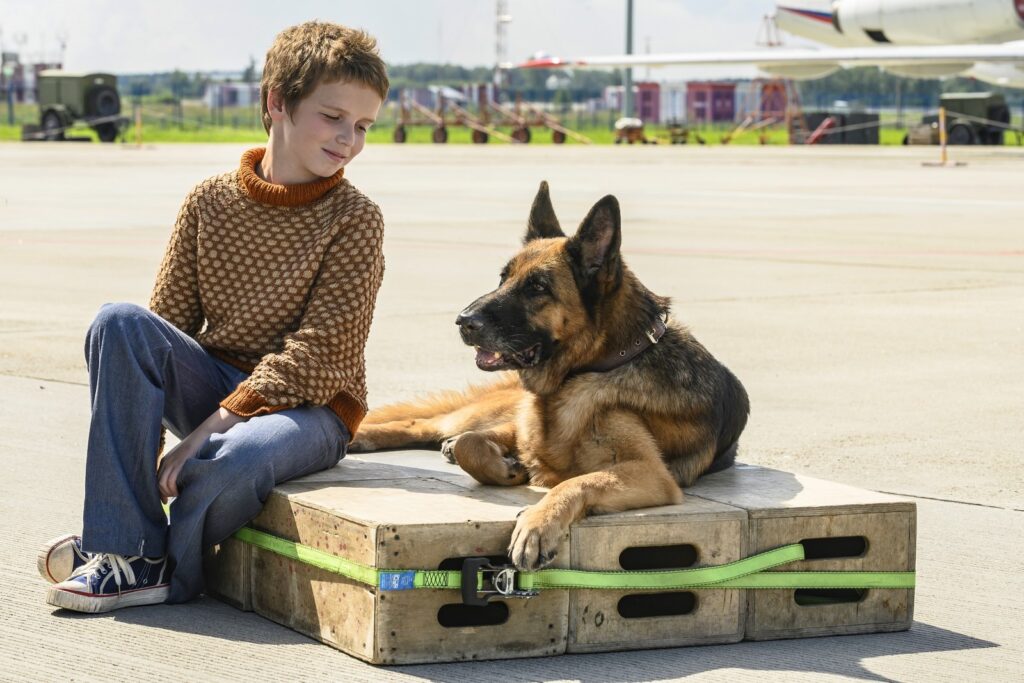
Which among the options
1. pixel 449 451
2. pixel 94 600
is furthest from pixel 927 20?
pixel 94 600

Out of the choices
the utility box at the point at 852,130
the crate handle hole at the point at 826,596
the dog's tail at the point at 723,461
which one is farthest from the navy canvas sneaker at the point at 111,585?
the utility box at the point at 852,130

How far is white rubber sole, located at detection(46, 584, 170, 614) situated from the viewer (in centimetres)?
448

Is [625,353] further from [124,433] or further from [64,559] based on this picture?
[64,559]

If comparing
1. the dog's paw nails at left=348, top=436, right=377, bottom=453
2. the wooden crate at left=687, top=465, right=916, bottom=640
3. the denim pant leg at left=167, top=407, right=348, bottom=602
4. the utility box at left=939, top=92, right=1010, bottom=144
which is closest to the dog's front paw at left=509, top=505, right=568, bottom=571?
the wooden crate at left=687, top=465, right=916, bottom=640

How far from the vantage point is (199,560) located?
4629mm

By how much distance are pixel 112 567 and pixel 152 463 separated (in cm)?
32

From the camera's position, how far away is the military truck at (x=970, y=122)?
56.5m

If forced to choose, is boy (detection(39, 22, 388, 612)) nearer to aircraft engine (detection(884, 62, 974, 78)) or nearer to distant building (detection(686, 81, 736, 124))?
aircraft engine (detection(884, 62, 974, 78))

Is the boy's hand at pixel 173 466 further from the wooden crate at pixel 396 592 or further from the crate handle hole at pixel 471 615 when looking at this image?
the crate handle hole at pixel 471 615

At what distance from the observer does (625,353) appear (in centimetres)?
477

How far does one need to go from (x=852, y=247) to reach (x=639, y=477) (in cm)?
1339

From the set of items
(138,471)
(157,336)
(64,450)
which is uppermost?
(157,336)

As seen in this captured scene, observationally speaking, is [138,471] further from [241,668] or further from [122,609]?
[241,668]

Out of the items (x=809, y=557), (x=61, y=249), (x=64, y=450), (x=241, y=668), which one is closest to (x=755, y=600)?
(x=809, y=557)
